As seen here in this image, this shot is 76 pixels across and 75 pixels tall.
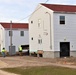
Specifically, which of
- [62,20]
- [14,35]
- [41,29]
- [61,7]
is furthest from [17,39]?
[62,20]

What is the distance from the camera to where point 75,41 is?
44.2 metres

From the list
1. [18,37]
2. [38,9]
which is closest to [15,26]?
[18,37]

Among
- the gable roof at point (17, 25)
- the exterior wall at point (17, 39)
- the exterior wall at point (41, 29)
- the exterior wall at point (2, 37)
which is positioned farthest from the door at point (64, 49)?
the exterior wall at point (2, 37)

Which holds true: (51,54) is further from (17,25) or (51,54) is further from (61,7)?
(17,25)

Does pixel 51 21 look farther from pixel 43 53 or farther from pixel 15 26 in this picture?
pixel 15 26

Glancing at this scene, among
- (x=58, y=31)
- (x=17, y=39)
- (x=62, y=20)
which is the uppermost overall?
(x=62, y=20)

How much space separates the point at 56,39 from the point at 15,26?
29.2 m

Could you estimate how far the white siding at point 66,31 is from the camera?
43094mm

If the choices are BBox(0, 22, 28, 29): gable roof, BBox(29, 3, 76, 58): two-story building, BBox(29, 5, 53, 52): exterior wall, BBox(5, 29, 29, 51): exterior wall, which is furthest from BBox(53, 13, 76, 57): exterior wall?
BBox(0, 22, 28, 29): gable roof

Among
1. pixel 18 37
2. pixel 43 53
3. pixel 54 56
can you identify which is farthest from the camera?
pixel 18 37

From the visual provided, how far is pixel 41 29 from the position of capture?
47219 mm

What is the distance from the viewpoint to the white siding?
141 feet

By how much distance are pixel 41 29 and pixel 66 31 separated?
5.03m

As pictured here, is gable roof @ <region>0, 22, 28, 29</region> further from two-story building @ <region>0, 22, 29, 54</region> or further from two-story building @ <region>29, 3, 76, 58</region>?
two-story building @ <region>29, 3, 76, 58</region>
